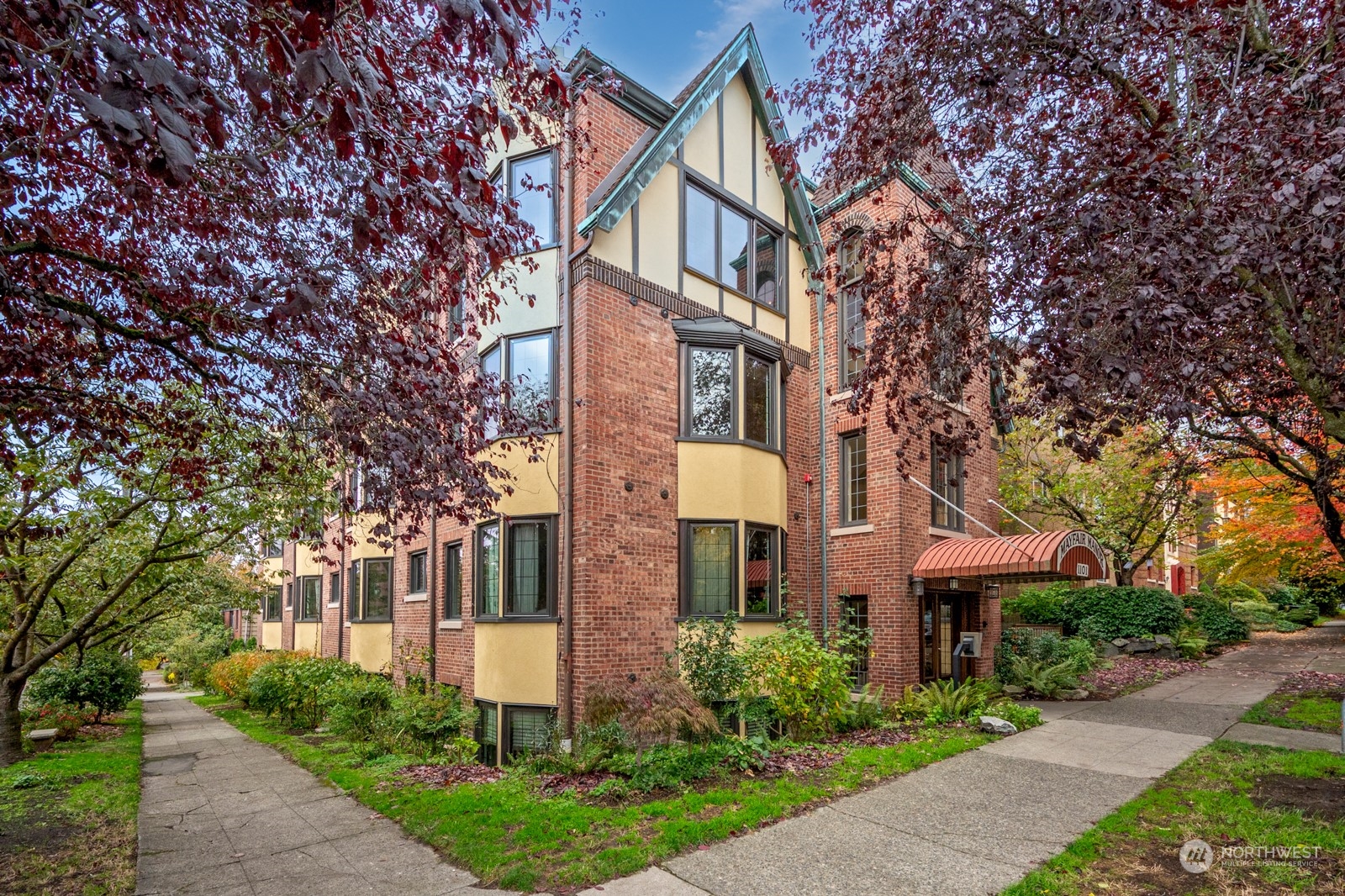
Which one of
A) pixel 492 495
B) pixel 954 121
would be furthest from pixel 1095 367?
pixel 492 495

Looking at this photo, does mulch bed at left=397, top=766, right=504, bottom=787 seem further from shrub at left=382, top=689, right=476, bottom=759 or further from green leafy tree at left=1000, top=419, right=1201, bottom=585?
green leafy tree at left=1000, top=419, right=1201, bottom=585

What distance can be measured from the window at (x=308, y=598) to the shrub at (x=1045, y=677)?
66.4 feet

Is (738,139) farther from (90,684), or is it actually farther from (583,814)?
(90,684)

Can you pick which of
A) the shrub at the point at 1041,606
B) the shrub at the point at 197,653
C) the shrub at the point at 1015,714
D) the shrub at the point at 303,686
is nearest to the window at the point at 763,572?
the shrub at the point at 1015,714

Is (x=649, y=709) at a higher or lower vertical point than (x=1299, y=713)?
higher

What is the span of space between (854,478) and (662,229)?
5.96 meters

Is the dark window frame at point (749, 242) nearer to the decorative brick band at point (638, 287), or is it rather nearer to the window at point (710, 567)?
the decorative brick band at point (638, 287)

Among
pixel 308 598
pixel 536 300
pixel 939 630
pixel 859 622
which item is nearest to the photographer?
pixel 536 300

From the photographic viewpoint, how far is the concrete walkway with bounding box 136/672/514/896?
6.27 m

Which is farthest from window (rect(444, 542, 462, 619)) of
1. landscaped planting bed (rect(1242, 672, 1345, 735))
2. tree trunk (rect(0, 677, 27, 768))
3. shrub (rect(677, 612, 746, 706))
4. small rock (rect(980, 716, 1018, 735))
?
landscaped planting bed (rect(1242, 672, 1345, 735))

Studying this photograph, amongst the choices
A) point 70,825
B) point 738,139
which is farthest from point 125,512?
point 738,139

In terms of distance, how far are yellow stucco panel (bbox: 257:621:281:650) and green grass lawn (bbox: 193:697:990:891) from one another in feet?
73.9

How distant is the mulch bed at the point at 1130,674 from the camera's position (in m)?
15.1

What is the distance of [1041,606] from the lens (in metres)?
21.9
